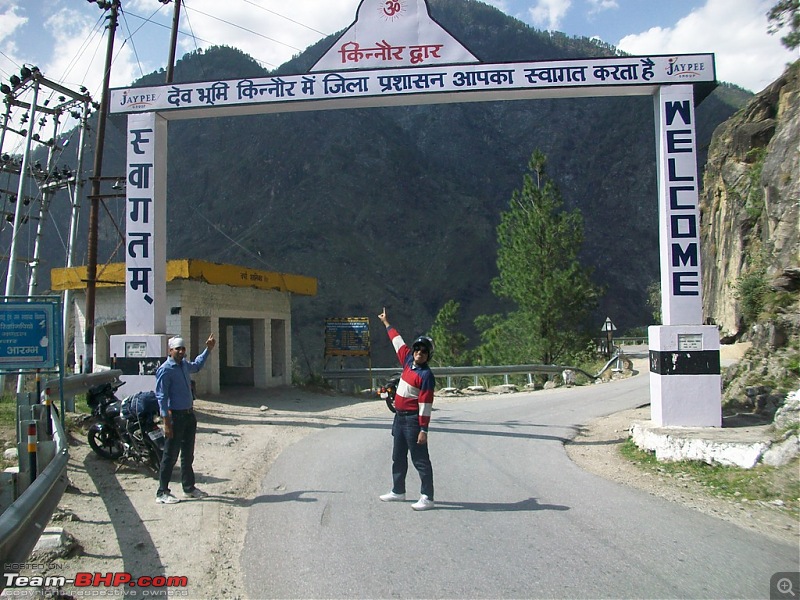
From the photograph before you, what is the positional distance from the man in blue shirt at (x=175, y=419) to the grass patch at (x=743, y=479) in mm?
5669

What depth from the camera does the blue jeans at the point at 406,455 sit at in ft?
20.2

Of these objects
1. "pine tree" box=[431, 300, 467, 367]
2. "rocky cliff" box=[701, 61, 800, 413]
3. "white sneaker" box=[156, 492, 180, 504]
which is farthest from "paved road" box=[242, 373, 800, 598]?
"pine tree" box=[431, 300, 467, 367]

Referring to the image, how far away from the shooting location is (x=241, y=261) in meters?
73.9

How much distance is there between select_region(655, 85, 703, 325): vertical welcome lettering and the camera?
9430 mm

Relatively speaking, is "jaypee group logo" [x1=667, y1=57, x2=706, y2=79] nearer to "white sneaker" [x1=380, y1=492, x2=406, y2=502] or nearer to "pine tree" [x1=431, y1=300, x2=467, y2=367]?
"white sneaker" [x1=380, y1=492, x2=406, y2=502]

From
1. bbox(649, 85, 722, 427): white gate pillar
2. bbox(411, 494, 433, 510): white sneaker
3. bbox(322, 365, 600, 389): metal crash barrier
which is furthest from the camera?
bbox(322, 365, 600, 389): metal crash barrier

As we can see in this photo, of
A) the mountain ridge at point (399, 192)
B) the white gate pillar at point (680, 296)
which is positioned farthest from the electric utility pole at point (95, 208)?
the mountain ridge at point (399, 192)

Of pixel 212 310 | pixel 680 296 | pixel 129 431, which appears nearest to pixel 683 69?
pixel 680 296

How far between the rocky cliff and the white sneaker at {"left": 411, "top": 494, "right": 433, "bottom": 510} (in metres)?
7.03

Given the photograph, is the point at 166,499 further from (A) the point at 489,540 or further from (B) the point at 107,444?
(A) the point at 489,540

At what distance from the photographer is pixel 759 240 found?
92.6 ft

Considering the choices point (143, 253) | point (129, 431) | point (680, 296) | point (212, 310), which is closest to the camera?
point (129, 431)

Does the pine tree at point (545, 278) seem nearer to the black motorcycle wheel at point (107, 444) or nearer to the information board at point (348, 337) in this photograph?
the information board at point (348, 337)

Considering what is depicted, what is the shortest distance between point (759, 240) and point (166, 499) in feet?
96.0
